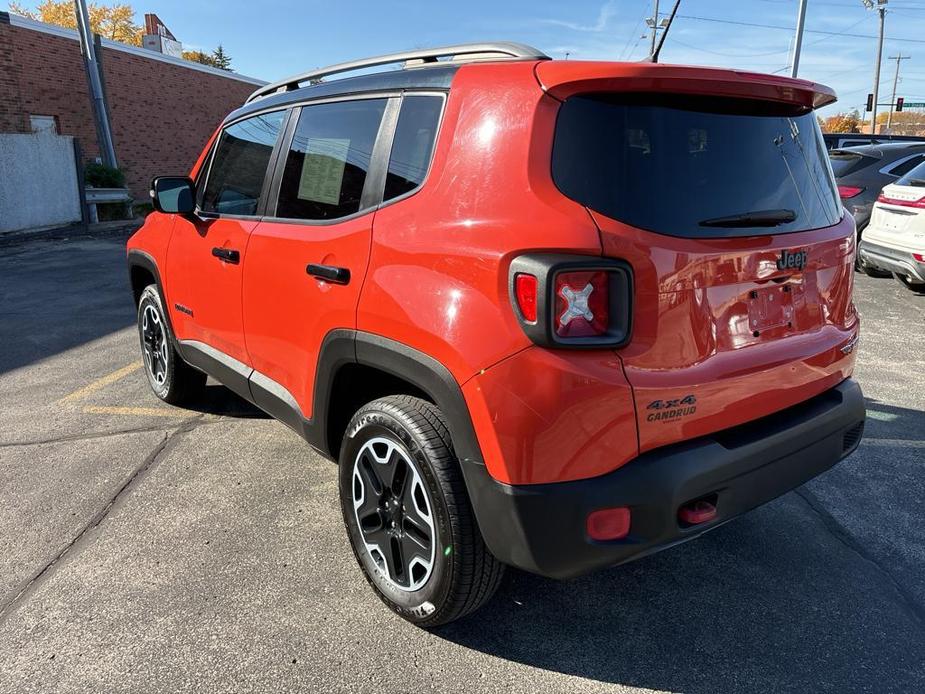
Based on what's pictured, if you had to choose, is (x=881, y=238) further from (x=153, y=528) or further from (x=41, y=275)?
(x=41, y=275)

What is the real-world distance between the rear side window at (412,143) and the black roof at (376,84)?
0.06m

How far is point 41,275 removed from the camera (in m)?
10.1

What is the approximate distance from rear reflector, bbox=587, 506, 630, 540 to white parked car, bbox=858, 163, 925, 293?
706cm

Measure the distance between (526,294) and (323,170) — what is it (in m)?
1.34

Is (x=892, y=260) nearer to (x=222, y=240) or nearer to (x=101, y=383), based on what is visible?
(x=222, y=240)

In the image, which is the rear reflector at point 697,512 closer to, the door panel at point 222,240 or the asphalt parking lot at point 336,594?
the asphalt parking lot at point 336,594

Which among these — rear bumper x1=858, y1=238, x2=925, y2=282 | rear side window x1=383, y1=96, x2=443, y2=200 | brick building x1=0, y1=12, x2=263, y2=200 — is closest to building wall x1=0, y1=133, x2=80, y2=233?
brick building x1=0, y1=12, x2=263, y2=200

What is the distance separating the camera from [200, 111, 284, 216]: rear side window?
10.9 ft

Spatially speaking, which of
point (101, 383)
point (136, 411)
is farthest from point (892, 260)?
point (101, 383)

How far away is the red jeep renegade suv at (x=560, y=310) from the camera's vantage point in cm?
191

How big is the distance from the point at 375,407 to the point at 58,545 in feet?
5.68

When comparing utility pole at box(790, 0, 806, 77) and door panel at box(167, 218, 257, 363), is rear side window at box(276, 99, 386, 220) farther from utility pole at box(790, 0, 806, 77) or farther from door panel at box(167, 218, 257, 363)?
utility pole at box(790, 0, 806, 77)

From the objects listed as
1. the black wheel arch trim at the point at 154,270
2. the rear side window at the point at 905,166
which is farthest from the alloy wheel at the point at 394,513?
the rear side window at the point at 905,166

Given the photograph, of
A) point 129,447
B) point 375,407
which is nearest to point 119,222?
point 129,447
